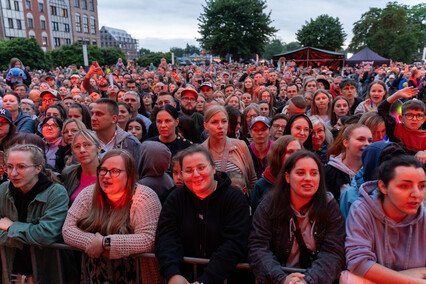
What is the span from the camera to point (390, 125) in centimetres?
395

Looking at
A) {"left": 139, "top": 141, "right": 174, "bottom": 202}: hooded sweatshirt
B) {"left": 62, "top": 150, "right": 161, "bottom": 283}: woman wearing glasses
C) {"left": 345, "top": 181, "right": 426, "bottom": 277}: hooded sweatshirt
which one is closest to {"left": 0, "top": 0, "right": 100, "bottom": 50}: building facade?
{"left": 139, "top": 141, "right": 174, "bottom": 202}: hooded sweatshirt

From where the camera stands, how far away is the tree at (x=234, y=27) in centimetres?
4103

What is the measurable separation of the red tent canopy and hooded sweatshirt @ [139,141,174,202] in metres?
19.6

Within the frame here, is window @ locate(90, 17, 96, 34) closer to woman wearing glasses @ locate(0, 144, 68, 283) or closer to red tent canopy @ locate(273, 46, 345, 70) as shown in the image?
red tent canopy @ locate(273, 46, 345, 70)

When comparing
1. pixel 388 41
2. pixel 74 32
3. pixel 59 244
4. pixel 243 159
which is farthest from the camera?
pixel 74 32

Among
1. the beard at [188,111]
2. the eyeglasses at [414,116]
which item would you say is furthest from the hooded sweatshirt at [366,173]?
the beard at [188,111]

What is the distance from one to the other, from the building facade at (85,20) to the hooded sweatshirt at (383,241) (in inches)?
2395

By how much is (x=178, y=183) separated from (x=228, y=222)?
27.3 inches

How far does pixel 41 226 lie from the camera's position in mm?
2549

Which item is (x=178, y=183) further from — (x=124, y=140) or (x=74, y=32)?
(x=74, y=32)

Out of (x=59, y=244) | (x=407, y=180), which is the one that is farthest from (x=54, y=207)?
(x=407, y=180)

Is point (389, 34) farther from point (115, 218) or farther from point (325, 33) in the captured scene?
point (115, 218)

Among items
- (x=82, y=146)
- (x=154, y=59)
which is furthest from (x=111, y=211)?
(x=154, y=59)

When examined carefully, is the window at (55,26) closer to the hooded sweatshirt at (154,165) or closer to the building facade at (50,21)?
the building facade at (50,21)
